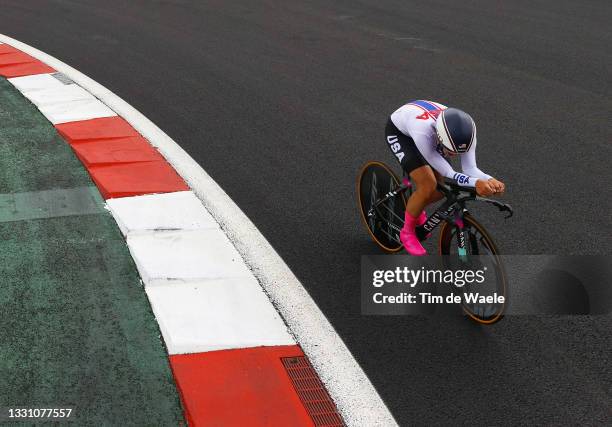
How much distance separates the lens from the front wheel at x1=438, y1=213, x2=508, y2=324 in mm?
4902

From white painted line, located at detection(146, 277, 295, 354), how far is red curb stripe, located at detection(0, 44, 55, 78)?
6.51m

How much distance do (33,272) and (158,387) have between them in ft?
5.42

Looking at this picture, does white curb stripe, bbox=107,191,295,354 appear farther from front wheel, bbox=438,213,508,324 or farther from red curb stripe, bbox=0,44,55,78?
red curb stripe, bbox=0,44,55,78

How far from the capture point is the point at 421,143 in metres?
5.43

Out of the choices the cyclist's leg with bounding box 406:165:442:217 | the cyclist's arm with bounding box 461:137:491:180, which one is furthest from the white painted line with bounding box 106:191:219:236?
the cyclist's arm with bounding box 461:137:491:180

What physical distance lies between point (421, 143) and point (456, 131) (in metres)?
0.47

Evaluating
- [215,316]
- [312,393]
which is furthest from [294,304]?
[312,393]

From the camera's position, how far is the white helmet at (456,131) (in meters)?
4.98

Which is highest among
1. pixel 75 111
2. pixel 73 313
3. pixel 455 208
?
pixel 455 208

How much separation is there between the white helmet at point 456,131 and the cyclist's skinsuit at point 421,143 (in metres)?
0.07

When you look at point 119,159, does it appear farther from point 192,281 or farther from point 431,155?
point 431,155

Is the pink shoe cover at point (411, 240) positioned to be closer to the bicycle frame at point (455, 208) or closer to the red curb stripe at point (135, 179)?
the bicycle frame at point (455, 208)

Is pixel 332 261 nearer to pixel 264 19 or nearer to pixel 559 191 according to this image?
pixel 559 191

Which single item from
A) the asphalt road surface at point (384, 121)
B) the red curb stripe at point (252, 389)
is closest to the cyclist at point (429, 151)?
the asphalt road surface at point (384, 121)
